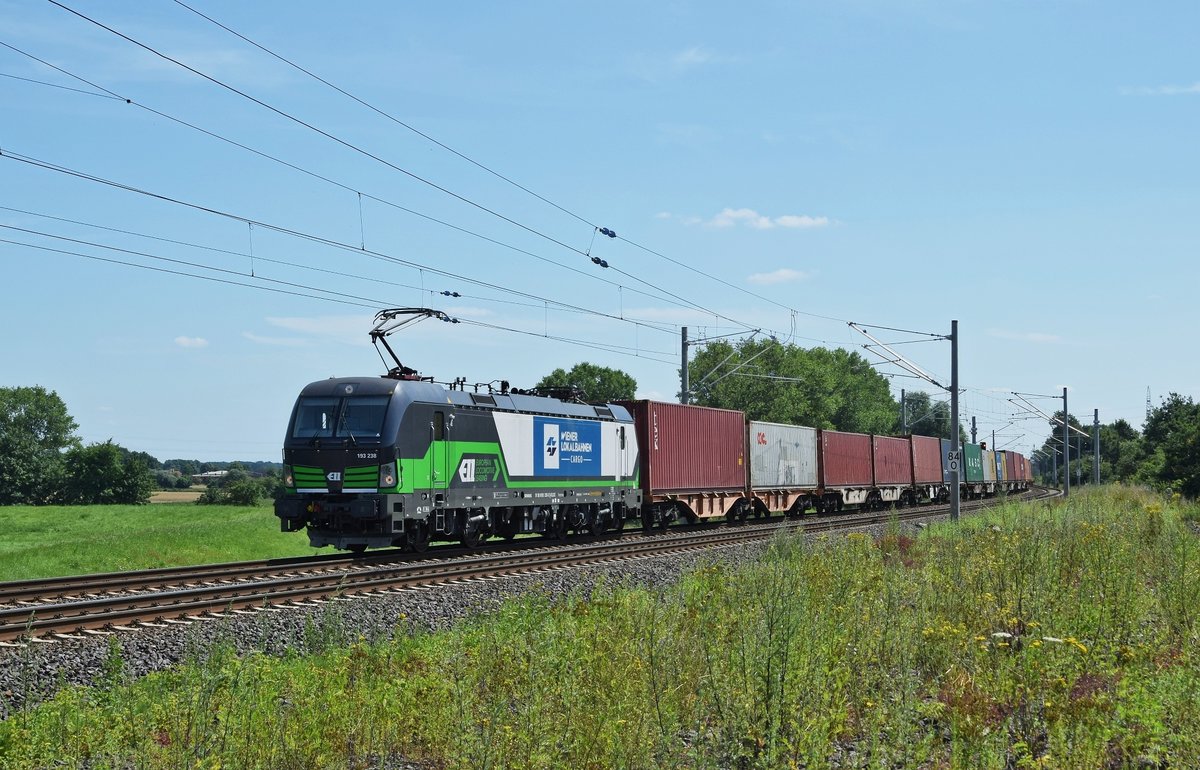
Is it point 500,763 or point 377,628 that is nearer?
point 500,763

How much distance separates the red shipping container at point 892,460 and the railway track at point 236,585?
25.6 m

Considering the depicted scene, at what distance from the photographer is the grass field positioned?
87.8 ft

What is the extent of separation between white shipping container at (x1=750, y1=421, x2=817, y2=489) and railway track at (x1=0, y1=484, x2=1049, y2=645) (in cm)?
1294

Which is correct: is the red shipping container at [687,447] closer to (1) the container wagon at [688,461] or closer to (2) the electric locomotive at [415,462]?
(1) the container wagon at [688,461]

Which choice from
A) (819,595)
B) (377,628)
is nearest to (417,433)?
(377,628)

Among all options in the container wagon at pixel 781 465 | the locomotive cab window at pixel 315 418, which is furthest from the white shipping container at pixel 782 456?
the locomotive cab window at pixel 315 418

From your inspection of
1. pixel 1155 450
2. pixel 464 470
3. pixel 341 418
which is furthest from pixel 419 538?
pixel 1155 450

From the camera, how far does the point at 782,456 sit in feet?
121

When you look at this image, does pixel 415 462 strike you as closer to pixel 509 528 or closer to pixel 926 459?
pixel 509 528

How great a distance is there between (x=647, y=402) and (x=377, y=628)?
17.8 meters

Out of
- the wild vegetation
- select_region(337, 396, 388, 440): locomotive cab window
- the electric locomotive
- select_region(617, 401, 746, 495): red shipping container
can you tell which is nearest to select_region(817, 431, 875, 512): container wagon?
select_region(617, 401, 746, 495): red shipping container

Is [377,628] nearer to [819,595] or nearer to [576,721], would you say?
[819,595]

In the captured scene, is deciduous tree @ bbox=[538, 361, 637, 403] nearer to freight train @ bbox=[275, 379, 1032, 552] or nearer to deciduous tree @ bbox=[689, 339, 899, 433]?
deciduous tree @ bbox=[689, 339, 899, 433]

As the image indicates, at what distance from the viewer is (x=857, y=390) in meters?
124
